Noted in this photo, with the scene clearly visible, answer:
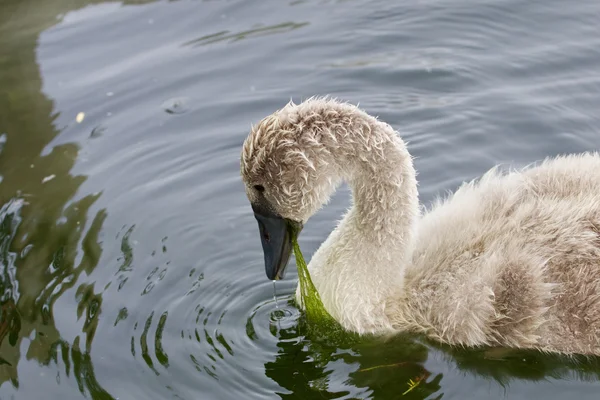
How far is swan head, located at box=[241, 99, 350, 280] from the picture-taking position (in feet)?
18.1

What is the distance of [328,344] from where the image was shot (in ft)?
20.1

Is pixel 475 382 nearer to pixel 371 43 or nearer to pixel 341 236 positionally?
pixel 341 236

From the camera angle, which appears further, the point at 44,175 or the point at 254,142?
the point at 44,175

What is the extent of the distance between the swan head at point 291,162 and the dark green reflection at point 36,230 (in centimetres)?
148

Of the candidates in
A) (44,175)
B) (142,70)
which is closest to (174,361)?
(44,175)

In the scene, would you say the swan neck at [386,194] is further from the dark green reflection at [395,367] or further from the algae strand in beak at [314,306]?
the dark green reflection at [395,367]

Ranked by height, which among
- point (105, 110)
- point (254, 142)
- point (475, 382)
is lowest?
point (475, 382)

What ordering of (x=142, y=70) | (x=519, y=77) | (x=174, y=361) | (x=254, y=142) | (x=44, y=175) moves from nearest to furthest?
(x=254, y=142) < (x=174, y=361) < (x=44, y=175) < (x=519, y=77) < (x=142, y=70)

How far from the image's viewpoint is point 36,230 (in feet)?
24.1

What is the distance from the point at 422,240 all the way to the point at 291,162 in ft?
3.86

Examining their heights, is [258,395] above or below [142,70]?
below

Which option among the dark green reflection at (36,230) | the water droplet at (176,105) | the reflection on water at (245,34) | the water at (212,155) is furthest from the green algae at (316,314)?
the reflection on water at (245,34)

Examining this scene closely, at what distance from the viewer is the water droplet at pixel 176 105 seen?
870cm

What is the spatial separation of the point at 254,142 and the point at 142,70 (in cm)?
411
